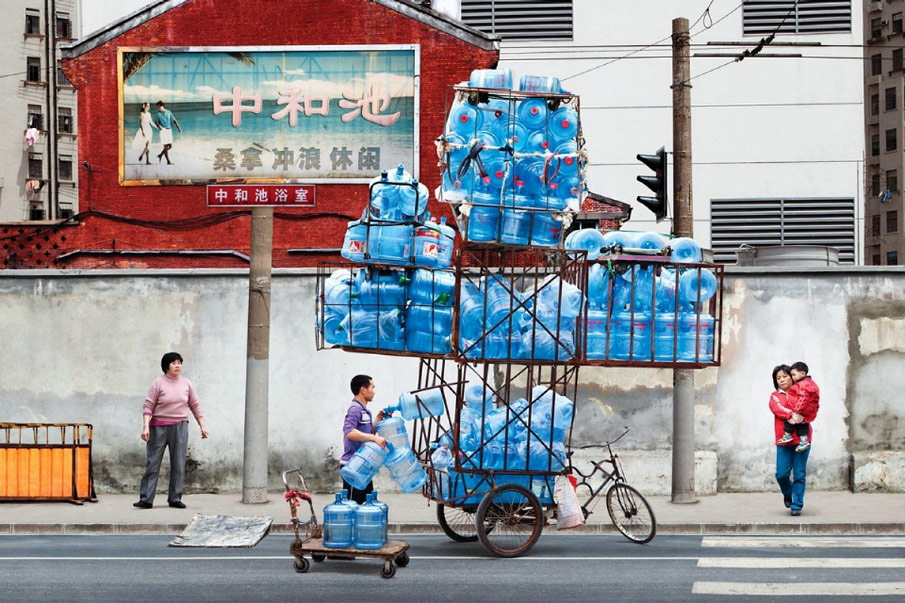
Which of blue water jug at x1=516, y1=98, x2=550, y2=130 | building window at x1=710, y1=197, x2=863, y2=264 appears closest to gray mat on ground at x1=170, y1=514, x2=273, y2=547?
blue water jug at x1=516, y1=98, x2=550, y2=130

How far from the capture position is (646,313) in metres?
12.8

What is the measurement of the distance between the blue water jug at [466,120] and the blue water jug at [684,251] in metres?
2.29

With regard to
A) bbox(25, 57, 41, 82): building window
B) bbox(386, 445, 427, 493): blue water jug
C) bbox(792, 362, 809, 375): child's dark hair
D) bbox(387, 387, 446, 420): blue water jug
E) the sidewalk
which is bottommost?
the sidewalk

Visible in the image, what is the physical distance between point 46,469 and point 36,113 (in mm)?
58987

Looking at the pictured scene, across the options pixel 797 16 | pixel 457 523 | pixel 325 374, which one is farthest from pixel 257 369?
pixel 797 16

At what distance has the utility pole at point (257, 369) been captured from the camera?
17141 mm

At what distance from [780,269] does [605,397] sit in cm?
290

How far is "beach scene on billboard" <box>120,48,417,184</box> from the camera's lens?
24297 millimetres

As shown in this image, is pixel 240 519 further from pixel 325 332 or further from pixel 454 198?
pixel 454 198

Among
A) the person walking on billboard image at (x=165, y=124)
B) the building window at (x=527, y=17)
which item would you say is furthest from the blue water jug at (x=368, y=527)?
the building window at (x=527, y=17)

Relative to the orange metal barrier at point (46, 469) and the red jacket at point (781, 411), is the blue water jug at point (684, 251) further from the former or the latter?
the orange metal barrier at point (46, 469)

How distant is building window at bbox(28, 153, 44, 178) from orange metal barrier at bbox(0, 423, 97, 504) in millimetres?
57874

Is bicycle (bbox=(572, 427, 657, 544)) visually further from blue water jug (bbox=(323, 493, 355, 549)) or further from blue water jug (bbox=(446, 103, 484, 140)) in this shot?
blue water jug (bbox=(446, 103, 484, 140))

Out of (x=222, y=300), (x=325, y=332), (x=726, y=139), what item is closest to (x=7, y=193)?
(x=726, y=139)
